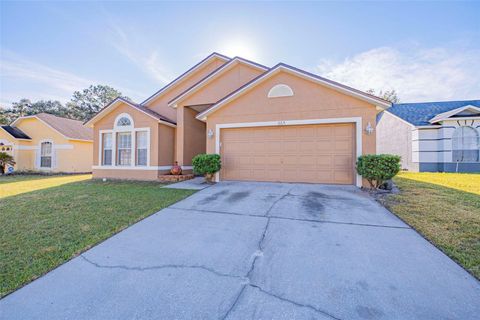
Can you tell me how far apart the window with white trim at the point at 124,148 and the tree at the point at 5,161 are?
1276 centimetres

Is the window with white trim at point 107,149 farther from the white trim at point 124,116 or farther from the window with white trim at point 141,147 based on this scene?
the window with white trim at point 141,147

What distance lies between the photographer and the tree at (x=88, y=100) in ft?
113

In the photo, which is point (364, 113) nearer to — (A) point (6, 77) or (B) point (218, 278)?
(B) point (218, 278)

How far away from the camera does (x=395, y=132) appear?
1638 centimetres

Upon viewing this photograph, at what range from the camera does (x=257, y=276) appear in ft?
8.14

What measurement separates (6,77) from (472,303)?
2060 centimetres

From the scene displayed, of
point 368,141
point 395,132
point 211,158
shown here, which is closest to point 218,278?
point 211,158

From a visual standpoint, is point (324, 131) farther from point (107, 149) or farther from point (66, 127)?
point (66, 127)

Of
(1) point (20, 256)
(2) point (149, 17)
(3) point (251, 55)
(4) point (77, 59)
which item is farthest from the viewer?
(4) point (77, 59)

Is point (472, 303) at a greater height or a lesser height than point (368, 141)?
lesser

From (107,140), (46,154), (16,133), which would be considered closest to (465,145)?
(107,140)

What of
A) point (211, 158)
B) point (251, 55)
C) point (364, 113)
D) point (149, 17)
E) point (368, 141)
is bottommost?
point (211, 158)

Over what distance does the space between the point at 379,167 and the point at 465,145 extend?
12.3 metres

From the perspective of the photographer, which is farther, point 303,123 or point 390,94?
point 390,94
